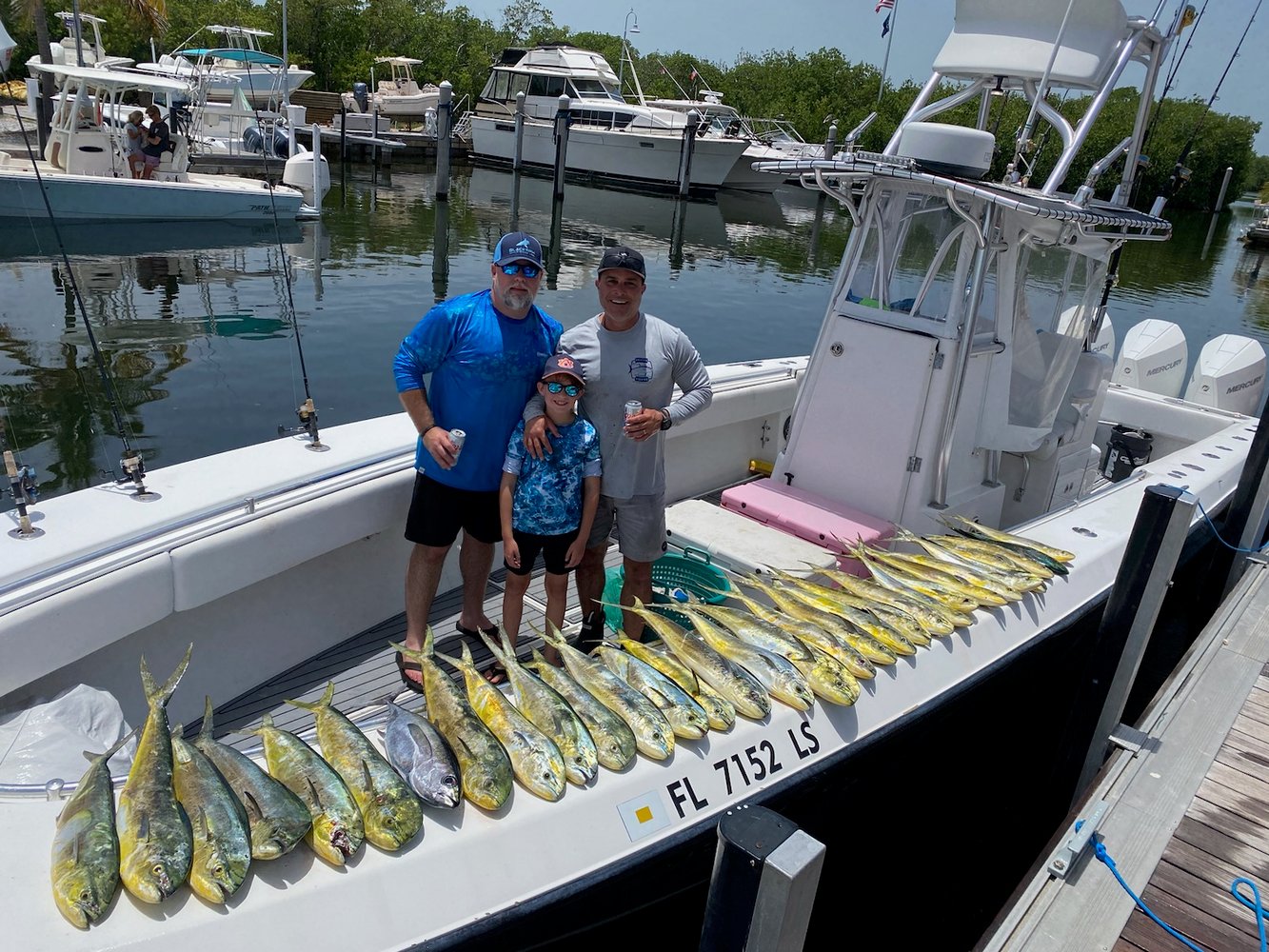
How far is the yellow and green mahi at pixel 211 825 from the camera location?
1.85 metres

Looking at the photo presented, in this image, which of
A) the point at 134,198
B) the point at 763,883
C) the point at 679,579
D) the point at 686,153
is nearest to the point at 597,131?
the point at 686,153

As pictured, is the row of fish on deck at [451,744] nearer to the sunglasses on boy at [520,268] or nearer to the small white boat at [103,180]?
the sunglasses on boy at [520,268]

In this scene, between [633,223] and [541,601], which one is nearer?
[541,601]

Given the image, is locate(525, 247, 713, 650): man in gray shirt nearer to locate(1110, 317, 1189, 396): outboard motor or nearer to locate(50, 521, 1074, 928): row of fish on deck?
locate(50, 521, 1074, 928): row of fish on deck

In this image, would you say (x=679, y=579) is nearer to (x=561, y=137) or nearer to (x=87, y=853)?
(x=87, y=853)

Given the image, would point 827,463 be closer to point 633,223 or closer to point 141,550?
point 141,550

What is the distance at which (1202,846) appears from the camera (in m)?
3.21

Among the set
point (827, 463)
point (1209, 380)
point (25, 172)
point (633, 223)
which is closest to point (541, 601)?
point (827, 463)

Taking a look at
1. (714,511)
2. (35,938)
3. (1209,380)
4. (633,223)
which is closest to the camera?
(35,938)

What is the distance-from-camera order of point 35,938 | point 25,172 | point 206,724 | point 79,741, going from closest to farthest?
point 35,938 → point 206,724 → point 79,741 → point 25,172

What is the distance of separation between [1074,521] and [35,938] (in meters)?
4.60

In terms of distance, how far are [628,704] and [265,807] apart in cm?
101

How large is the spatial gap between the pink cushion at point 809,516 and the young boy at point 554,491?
4.96 ft

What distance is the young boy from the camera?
10.5ft
